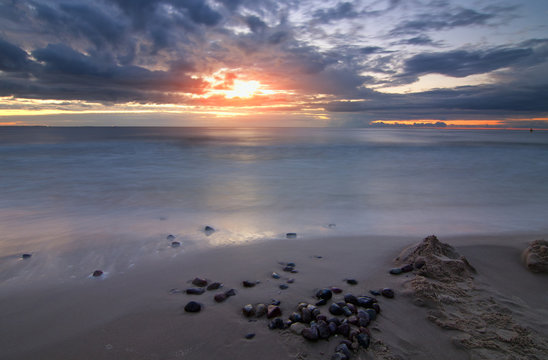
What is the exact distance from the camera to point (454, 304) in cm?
317

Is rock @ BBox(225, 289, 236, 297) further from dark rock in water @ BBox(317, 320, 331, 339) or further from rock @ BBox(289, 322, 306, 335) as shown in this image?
dark rock in water @ BBox(317, 320, 331, 339)

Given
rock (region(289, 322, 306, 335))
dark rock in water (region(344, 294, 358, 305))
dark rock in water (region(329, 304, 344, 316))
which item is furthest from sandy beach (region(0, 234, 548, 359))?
dark rock in water (region(329, 304, 344, 316))

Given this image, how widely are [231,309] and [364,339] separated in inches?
53.1

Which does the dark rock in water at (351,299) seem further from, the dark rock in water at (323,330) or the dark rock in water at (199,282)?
the dark rock in water at (199,282)

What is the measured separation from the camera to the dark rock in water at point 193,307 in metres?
3.11

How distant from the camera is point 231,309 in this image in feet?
10.3

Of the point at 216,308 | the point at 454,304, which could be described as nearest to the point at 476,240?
the point at 454,304

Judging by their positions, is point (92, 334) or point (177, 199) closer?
point (92, 334)

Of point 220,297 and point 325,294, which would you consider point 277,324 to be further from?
point 220,297

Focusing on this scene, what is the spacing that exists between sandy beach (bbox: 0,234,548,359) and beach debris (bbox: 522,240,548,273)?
104 millimetres

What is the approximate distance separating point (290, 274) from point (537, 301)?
2771 mm

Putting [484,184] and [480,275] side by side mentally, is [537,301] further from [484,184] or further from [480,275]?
[484,184]

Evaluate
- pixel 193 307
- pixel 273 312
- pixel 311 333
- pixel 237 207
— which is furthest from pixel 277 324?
pixel 237 207

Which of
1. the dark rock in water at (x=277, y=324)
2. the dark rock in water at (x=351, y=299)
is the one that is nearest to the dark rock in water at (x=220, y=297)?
the dark rock in water at (x=277, y=324)
